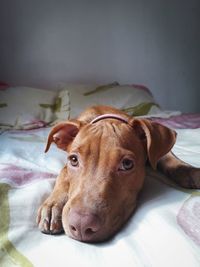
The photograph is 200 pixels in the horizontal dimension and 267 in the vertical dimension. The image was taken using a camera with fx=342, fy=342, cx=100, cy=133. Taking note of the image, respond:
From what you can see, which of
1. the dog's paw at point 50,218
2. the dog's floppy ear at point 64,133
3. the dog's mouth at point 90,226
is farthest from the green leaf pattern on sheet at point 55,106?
the dog's mouth at point 90,226

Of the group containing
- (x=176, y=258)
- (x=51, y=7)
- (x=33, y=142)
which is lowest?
(x=33, y=142)

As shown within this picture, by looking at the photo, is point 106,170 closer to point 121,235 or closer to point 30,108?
point 121,235

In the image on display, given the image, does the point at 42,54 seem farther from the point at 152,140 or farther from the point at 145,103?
the point at 152,140

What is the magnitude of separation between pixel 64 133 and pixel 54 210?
28 centimetres

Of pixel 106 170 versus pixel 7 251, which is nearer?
pixel 7 251

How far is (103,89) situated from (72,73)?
0.46 m

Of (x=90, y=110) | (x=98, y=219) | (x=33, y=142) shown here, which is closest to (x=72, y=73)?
(x=33, y=142)

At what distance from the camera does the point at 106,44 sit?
3.02 meters

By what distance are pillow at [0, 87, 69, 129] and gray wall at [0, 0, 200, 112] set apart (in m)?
0.46

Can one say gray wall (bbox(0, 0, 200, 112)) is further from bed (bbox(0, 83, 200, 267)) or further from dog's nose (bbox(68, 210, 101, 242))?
dog's nose (bbox(68, 210, 101, 242))

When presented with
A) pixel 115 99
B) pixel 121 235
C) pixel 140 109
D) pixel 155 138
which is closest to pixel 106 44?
pixel 115 99

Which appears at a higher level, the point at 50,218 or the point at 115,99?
the point at 50,218

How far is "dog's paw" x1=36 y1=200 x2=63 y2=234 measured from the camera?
0.79 meters

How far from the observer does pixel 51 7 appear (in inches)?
111
